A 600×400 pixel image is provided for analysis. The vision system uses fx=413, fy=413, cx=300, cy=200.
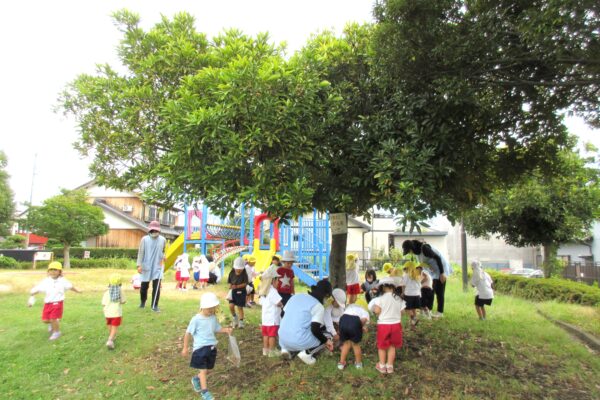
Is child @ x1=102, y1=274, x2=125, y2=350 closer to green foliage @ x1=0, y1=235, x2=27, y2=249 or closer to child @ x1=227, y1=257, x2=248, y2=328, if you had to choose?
child @ x1=227, y1=257, x2=248, y2=328

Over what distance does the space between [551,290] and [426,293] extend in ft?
20.6

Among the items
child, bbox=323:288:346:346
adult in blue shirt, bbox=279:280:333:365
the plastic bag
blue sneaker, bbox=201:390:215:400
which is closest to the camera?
blue sneaker, bbox=201:390:215:400

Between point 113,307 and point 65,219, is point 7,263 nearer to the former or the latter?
point 65,219

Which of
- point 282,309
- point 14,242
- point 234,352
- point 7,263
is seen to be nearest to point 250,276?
point 282,309

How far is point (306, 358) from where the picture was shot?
19.2 feet

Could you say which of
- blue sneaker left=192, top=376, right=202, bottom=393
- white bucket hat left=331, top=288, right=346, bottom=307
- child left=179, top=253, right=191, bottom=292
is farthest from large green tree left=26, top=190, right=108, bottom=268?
white bucket hat left=331, top=288, right=346, bottom=307

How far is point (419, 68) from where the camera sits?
17.0ft

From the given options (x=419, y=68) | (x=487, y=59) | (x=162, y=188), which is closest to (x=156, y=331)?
(x=162, y=188)

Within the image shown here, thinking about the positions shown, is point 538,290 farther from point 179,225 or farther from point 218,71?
point 179,225

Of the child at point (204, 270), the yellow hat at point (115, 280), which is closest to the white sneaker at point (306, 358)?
the yellow hat at point (115, 280)

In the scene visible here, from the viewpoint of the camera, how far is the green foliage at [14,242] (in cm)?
3997

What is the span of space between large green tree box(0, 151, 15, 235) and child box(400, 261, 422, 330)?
31191 mm

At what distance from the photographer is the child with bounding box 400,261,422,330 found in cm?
814

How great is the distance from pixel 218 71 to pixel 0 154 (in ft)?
108
